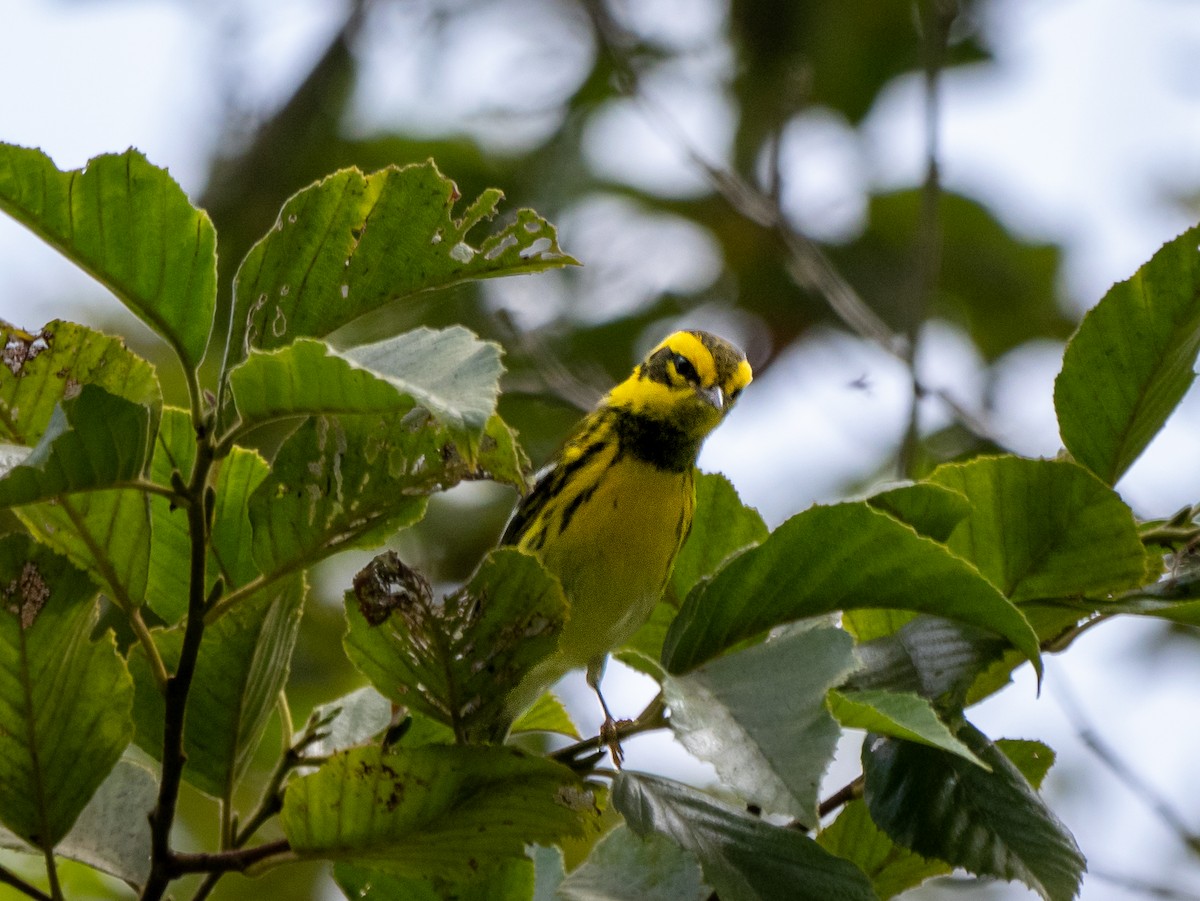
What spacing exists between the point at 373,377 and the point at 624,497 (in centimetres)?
→ 167

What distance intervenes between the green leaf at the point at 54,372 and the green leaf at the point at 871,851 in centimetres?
88

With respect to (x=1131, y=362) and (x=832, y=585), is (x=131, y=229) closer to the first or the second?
(x=832, y=585)

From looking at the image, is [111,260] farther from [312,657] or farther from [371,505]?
[312,657]

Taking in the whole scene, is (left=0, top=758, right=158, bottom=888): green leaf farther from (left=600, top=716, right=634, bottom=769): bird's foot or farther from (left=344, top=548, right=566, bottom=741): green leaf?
(left=600, top=716, right=634, bottom=769): bird's foot

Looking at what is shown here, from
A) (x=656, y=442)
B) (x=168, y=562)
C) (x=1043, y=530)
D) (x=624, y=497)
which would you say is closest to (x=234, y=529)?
(x=168, y=562)

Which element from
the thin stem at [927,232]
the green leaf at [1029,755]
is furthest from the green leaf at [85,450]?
the thin stem at [927,232]

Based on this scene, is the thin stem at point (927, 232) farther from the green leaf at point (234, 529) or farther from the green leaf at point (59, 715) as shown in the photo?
the green leaf at point (59, 715)

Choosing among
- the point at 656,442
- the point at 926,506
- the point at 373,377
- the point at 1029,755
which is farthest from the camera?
the point at 656,442

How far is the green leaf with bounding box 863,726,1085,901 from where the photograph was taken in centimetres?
135

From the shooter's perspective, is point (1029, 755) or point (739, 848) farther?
point (1029, 755)

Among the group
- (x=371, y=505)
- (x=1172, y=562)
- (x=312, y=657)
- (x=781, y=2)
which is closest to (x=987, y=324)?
(x=781, y=2)

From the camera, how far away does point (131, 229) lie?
124 centimetres

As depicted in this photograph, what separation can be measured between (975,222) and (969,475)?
4.31m

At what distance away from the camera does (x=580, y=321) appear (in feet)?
15.6
